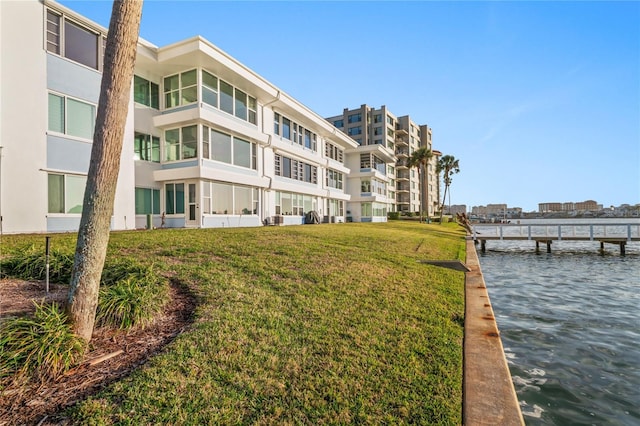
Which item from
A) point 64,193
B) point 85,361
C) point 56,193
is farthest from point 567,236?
point 56,193

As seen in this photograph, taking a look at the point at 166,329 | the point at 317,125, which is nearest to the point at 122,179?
the point at 166,329

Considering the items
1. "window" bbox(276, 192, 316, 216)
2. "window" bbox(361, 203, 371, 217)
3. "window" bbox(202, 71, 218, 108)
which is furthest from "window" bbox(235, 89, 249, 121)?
"window" bbox(361, 203, 371, 217)

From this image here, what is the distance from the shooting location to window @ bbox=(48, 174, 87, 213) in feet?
46.5

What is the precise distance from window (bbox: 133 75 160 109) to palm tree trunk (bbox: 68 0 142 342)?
665 inches

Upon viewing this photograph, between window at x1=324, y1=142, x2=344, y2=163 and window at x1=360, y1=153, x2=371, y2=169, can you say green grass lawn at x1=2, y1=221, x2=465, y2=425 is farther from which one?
window at x1=360, y1=153, x2=371, y2=169

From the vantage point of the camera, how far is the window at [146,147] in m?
19.2

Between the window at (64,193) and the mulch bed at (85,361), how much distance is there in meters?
9.79

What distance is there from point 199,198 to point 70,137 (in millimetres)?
6404

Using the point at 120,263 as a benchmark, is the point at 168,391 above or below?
below

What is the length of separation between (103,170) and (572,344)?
29.6ft

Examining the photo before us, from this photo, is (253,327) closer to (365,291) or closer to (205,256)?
(365,291)

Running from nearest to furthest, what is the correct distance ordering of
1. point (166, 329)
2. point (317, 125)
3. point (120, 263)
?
point (166, 329), point (120, 263), point (317, 125)

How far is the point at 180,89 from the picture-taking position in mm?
19719

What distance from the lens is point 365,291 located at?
290 inches
